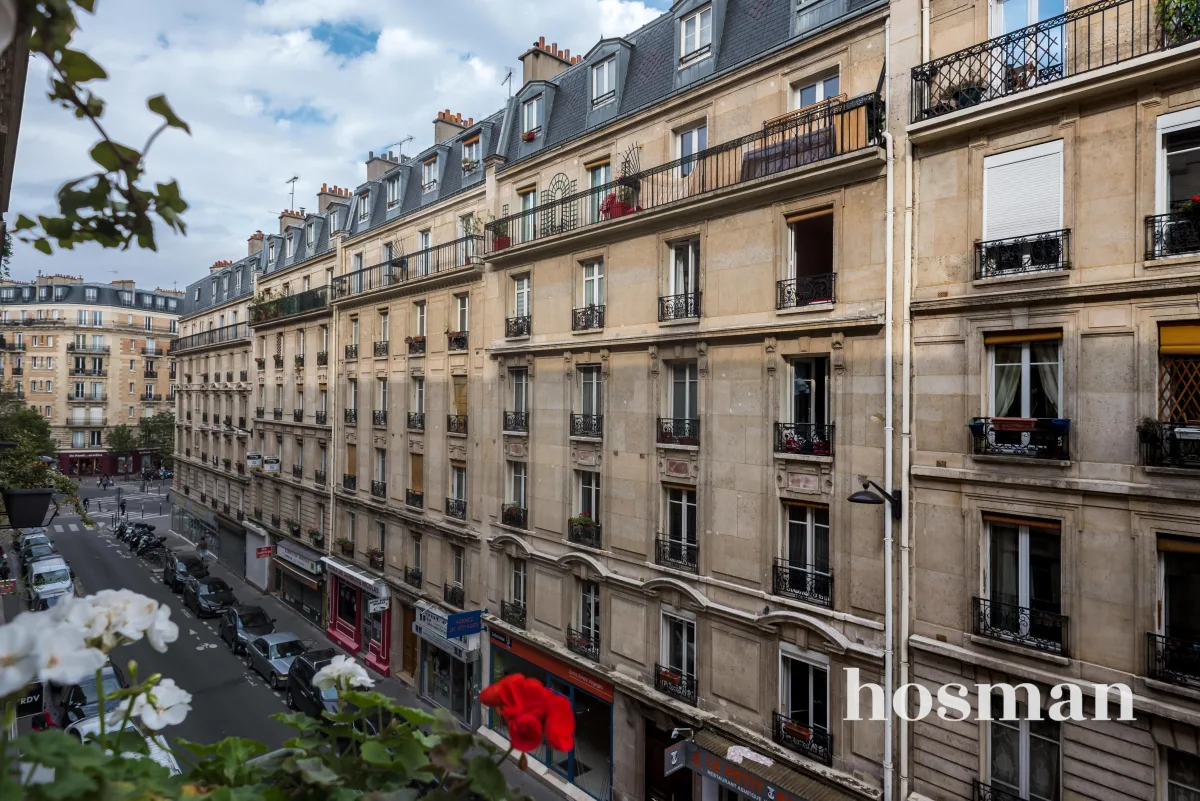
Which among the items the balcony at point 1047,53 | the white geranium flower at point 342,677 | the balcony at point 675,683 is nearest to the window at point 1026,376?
the balcony at point 1047,53

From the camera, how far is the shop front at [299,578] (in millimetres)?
28905

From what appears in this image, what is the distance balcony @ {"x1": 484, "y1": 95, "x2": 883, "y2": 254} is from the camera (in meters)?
12.4

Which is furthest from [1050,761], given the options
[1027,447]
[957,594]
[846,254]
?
[846,254]

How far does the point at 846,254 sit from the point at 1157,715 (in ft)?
25.4

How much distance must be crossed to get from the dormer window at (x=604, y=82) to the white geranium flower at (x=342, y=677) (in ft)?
55.7

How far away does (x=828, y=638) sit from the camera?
478 inches

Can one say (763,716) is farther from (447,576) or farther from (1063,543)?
(447,576)

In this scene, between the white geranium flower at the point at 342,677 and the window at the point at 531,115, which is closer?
the white geranium flower at the point at 342,677

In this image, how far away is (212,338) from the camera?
41719 mm

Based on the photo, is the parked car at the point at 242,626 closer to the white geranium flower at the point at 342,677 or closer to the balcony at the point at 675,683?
the balcony at the point at 675,683

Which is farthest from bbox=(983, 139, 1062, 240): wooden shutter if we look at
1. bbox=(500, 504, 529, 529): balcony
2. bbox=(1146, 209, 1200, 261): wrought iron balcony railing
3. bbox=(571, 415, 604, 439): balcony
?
bbox=(500, 504, 529, 529): balcony

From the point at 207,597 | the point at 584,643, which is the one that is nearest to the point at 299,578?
the point at 207,597

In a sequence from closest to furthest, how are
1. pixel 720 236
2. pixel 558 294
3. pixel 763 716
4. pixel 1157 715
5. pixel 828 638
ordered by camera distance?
pixel 1157 715 < pixel 828 638 < pixel 763 716 < pixel 720 236 < pixel 558 294

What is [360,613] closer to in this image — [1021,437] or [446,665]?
[446,665]
